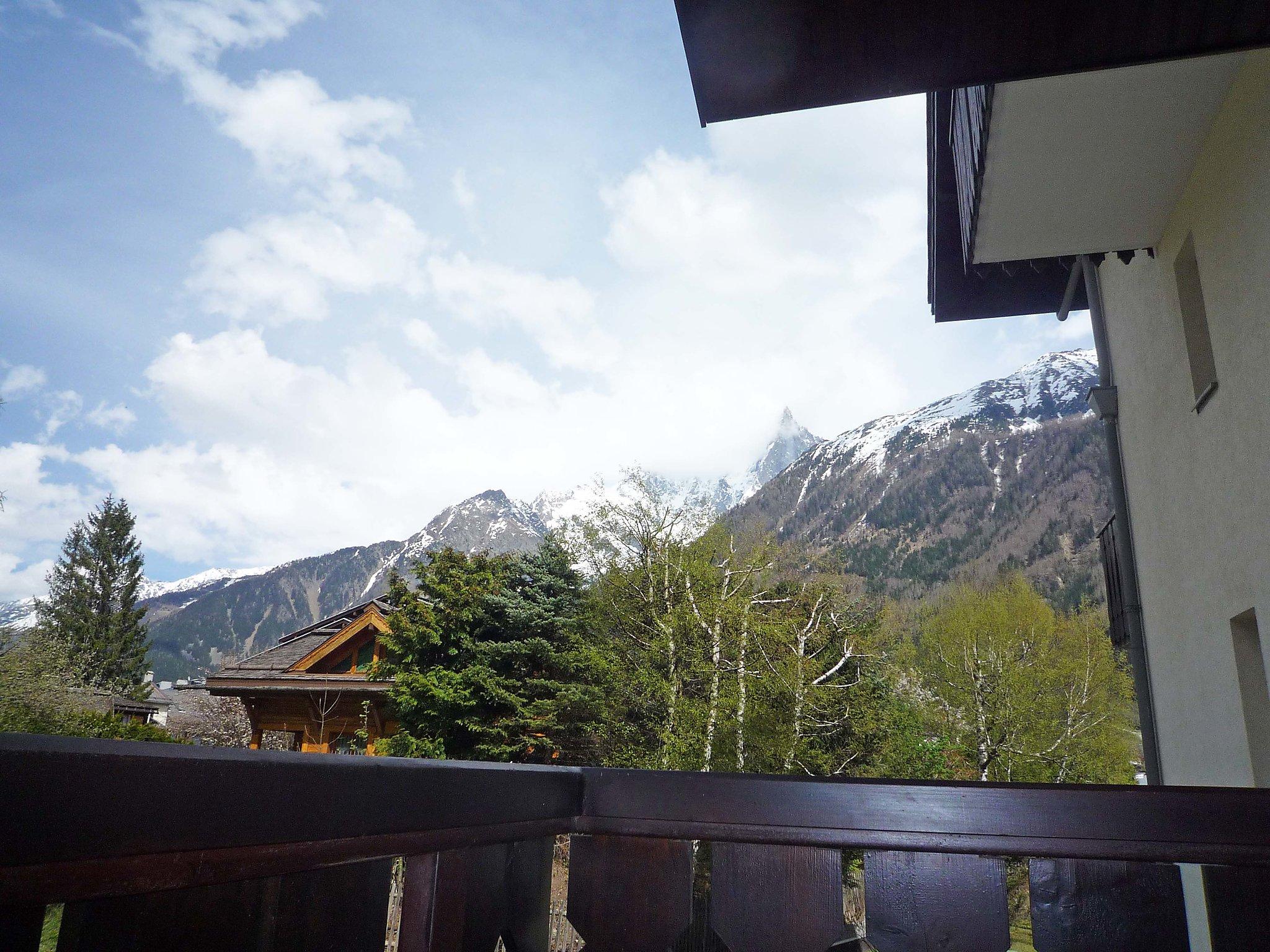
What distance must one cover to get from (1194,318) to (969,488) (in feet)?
284

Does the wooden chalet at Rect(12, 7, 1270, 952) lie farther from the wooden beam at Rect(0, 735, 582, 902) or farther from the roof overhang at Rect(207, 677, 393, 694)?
the roof overhang at Rect(207, 677, 393, 694)

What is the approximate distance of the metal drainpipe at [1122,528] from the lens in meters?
5.54

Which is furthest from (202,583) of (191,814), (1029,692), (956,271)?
(191,814)

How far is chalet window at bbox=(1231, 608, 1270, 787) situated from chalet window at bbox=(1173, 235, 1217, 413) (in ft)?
3.68

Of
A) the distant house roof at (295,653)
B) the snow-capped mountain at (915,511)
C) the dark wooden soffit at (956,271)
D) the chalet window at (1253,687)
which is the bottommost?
the chalet window at (1253,687)

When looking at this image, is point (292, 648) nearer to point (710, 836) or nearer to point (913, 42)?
point (913, 42)

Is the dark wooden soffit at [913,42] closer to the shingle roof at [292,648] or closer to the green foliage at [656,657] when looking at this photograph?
the green foliage at [656,657]

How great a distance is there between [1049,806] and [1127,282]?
5813 mm

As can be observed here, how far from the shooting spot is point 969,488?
85.1 metres

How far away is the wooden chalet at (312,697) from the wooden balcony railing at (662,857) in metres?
16.9

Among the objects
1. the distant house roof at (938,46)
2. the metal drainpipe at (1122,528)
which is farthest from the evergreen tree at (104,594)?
the distant house roof at (938,46)

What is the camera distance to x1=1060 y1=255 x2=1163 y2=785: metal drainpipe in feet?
18.2

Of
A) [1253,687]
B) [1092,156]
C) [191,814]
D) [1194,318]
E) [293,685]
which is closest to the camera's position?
[191,814]

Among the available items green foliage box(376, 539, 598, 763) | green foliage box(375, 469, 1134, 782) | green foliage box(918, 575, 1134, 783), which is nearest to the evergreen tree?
green foliage box(376, 539, 598, 763)
